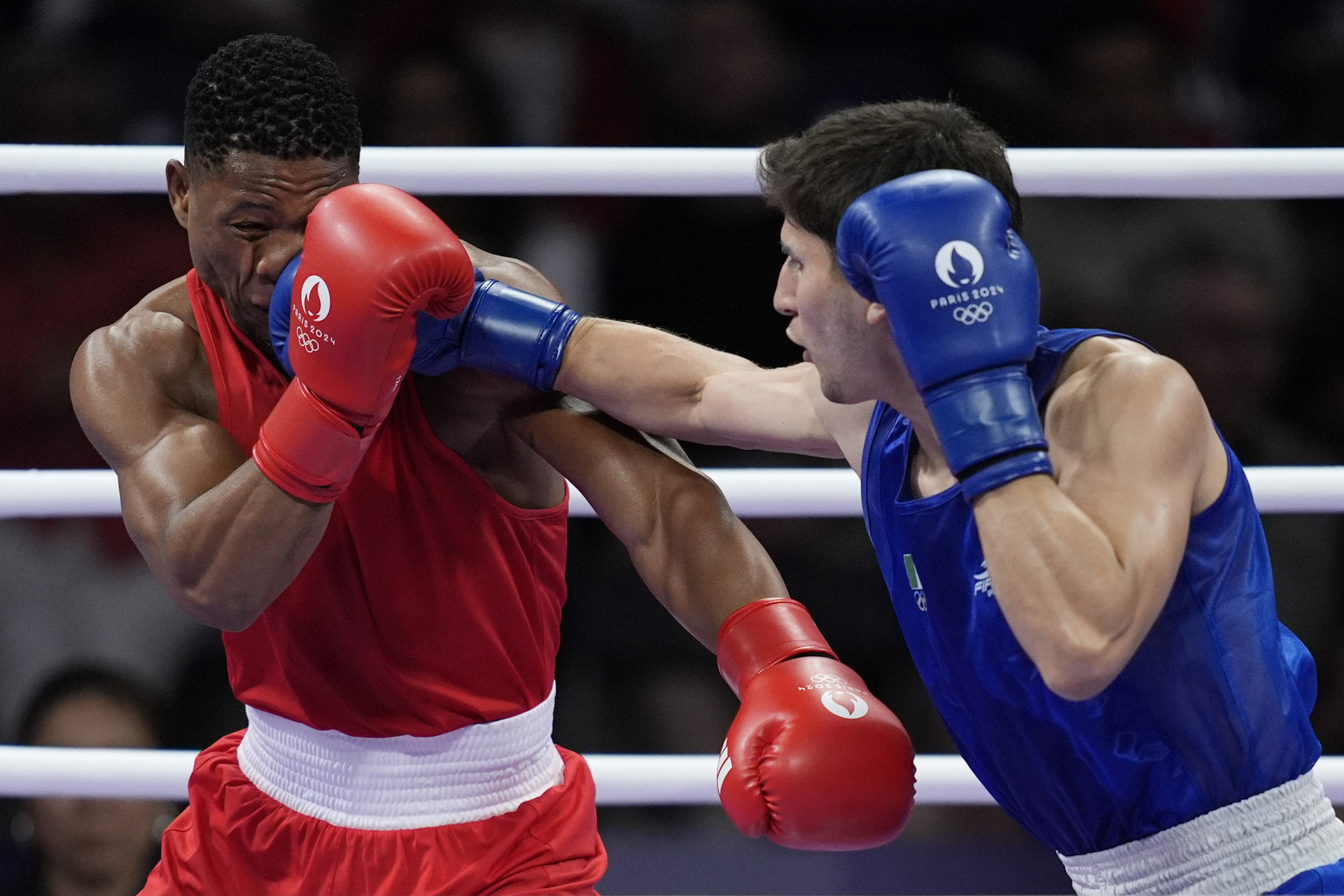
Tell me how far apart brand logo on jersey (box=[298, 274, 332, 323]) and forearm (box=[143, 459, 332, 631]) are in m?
0.19

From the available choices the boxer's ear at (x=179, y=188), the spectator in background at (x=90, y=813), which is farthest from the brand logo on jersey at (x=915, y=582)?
the spectator in background at (x=90, y=813)

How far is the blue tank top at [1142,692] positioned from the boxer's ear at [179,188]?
3.18 feet

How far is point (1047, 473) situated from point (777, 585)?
46cm

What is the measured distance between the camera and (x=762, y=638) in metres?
1.72

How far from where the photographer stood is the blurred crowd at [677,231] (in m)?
3.57

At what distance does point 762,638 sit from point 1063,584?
40cm

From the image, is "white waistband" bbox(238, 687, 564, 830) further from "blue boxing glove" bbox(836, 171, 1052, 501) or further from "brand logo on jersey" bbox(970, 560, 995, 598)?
"blue boxing glove" bbox(836, 171, 1052, 501)

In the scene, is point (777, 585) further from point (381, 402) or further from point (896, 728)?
point (381, 402)

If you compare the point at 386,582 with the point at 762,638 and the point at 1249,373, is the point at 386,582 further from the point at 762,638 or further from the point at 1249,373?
the point at 1249,373

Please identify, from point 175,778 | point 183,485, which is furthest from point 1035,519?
point 175,778

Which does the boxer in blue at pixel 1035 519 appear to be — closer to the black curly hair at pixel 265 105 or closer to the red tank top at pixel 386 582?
the red tank top at pixel 386 582

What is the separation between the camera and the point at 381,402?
1.66 m

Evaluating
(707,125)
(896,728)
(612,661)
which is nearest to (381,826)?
(896,728)

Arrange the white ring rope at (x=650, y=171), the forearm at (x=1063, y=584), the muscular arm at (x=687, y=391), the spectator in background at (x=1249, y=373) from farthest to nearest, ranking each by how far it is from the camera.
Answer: the spectator in background at (x=1249, y=373) → the white ring rope at (x=650, y=171) → the muscular arm at (x=687, y=391) → the forearm at (x=1063, y=584)
